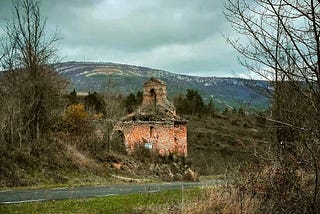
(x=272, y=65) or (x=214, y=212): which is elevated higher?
(x=272, y=65)

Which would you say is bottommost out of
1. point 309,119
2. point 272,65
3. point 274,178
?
point 274,178

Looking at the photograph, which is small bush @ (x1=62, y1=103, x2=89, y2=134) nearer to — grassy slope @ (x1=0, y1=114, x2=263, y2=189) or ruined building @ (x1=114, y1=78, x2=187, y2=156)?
grassy slope @ (x1=0, y1=114, x2=263, y2=189)

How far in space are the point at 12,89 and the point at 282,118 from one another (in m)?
23.9

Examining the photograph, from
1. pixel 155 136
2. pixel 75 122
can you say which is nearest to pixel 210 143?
pixel 155 136

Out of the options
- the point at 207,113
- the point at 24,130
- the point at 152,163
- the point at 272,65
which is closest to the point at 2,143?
the point at 24,130

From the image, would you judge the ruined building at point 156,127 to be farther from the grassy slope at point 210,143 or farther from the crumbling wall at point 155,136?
the grassy slope at point 210,143

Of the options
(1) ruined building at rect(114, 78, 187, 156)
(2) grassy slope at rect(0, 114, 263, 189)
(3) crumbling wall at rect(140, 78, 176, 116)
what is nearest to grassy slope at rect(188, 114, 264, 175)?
(1) ruined building at rect(114, 78, 187, 156)

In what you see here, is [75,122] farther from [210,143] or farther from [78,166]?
[210,143]

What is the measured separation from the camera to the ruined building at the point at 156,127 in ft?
153

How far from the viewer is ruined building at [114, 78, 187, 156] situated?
153ft

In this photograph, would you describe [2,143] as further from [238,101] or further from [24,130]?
[238,101]

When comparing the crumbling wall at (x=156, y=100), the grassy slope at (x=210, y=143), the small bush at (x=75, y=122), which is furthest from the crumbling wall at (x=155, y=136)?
the small bush at (x=75, y=122)

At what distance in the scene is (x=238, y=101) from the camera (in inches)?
376

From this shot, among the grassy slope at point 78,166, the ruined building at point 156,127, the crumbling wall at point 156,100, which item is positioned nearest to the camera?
the grassy slope at point 78,166
